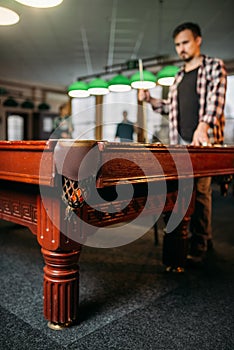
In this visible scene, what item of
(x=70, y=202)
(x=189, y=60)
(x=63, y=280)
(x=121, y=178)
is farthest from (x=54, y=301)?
(x=189, y=60)

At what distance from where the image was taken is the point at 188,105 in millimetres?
2771

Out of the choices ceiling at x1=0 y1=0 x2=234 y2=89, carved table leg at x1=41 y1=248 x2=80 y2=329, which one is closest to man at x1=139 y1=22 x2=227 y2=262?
carved table leg at x1=41 y1=248 x2=80 y2=329

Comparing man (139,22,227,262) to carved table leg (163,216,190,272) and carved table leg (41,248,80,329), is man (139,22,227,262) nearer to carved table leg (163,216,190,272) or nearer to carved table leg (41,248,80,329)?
carved table leg (163,216,190,272)

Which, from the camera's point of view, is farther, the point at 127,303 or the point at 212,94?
the point at 212,94

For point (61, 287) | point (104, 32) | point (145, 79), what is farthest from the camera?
point (104, 32)

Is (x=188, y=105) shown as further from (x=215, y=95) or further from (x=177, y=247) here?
(x=177, y=247)

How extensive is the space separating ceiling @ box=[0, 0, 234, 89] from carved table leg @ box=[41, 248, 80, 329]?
458 centimetres

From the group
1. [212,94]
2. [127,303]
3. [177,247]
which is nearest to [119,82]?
[212,94]

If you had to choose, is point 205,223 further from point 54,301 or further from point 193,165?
point 54,301

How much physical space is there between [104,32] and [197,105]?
4.39 m

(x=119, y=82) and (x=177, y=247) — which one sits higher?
(x=119, y=82)

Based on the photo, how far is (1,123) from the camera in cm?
1247

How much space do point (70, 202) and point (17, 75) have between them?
10.6 meters

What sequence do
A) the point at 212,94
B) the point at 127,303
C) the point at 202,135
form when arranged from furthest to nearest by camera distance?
the point at 212,94 < the point at 202,135 < the point at 127,303
